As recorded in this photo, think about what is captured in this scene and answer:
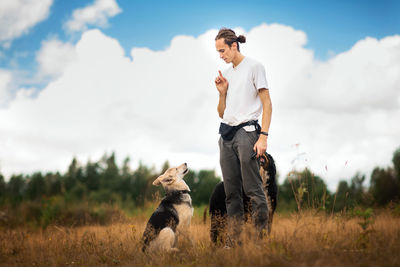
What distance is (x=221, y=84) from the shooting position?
444 centimetres

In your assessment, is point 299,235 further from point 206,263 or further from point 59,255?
point 59,255

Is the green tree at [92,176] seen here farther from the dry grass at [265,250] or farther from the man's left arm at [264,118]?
the man's left arm at [264,118]

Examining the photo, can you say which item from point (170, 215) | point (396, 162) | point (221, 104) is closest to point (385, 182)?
point (396, 162)

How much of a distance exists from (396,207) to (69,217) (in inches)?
436

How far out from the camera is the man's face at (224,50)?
14.0 ft

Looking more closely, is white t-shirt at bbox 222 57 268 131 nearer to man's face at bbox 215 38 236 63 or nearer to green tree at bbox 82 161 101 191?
man's face at bbox 215 38 236 63

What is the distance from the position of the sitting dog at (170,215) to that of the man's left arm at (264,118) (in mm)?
2037

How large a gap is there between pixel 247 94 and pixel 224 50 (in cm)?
71

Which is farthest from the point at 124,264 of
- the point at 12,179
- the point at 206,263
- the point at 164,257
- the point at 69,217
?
the point at 12,179

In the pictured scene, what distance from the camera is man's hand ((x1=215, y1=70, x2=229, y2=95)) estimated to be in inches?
173

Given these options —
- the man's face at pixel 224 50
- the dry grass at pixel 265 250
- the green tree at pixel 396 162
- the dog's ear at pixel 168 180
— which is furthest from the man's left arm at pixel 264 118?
the green tree at pixel 396 162

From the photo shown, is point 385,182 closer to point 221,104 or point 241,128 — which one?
point 221,104

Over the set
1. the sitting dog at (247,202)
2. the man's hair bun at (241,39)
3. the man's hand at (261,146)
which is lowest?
the sitting dog at (247,202)

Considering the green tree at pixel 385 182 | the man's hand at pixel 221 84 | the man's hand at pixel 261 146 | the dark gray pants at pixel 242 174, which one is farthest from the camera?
the green tree at pixel 385 182
